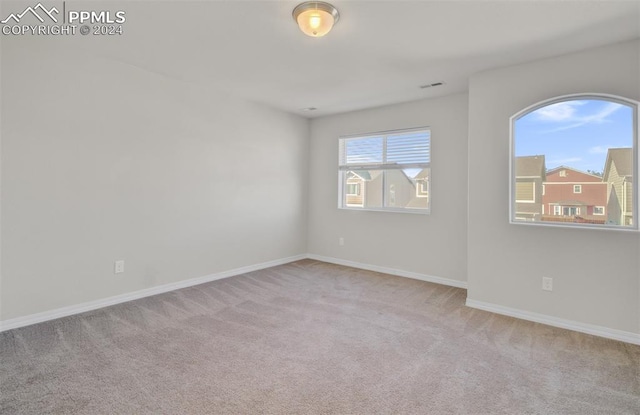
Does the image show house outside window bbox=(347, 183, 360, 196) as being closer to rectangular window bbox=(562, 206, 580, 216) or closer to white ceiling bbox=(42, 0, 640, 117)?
white ceiling bbox=(42, 0, 640, 117)

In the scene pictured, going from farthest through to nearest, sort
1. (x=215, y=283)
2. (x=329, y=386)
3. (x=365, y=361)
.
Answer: (x=215, y=283) < (x=365, y=361) < (x=329, y=386)

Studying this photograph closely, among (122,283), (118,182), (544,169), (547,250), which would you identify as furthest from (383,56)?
(122,283)

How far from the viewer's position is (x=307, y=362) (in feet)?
6.99

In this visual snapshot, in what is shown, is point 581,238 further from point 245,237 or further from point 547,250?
point 245,237

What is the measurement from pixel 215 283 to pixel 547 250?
12.2ft

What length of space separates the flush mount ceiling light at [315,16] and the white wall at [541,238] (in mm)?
1961

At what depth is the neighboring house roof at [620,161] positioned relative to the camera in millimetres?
2535

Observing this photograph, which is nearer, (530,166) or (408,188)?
(530,166)

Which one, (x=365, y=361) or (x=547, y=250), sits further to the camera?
(x=547, y=250)

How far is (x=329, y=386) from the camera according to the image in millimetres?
1873

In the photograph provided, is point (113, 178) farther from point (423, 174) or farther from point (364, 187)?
point (423, 174)

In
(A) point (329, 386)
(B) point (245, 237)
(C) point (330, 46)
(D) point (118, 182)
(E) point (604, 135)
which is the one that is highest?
(C) point (330, 46)

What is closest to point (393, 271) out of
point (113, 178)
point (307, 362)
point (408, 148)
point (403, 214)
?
point (403, 214)

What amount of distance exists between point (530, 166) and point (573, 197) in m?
0.45
